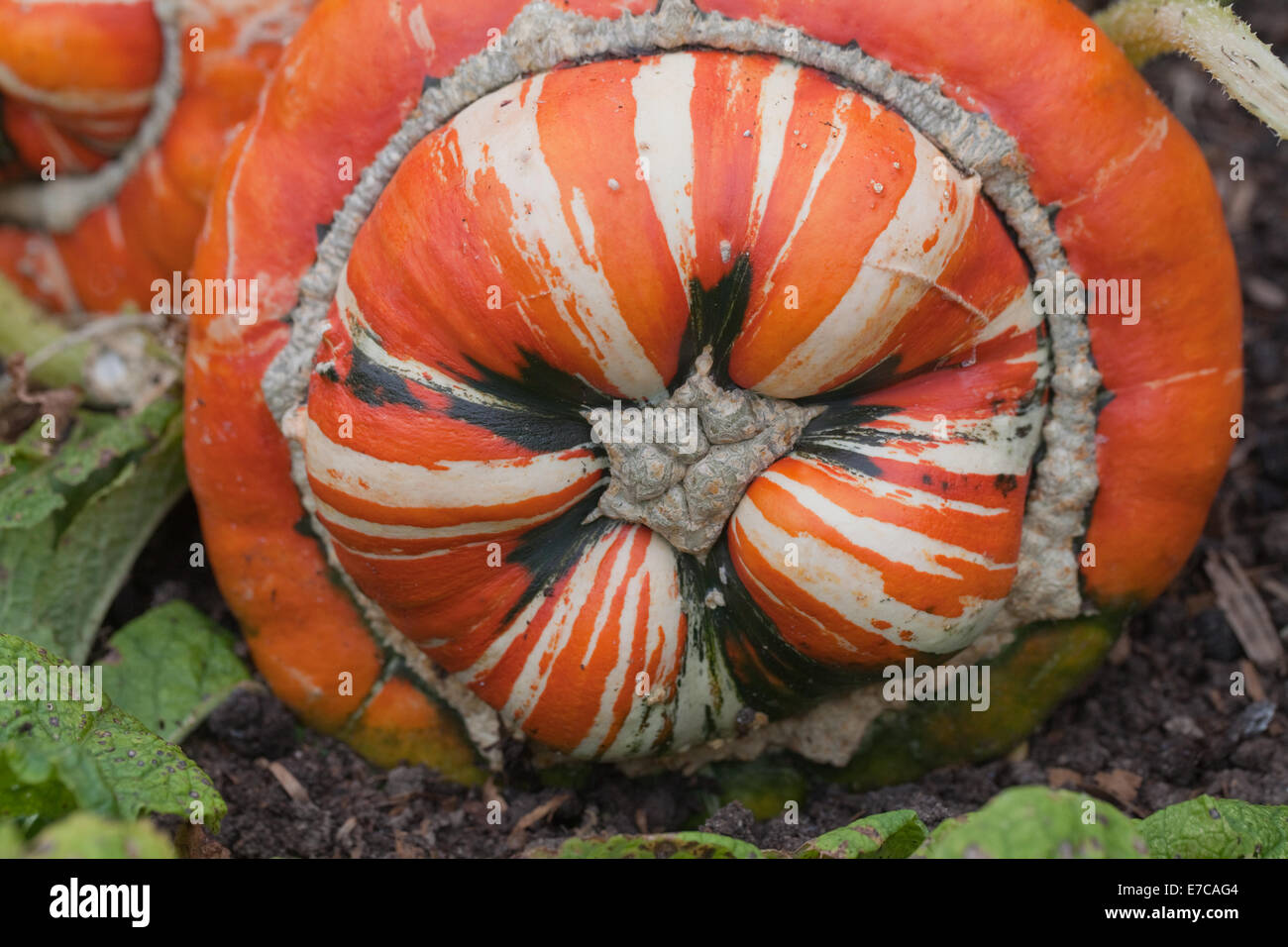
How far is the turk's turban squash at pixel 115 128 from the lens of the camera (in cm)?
288

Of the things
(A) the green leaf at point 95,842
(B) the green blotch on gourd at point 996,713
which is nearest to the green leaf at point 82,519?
(A) the green leaf at point 95,842

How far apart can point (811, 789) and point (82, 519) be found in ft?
5.78

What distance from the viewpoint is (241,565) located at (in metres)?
2.54

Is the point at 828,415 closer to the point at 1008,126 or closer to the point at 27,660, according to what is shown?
the point at 1008,126

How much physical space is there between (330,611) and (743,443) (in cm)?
100

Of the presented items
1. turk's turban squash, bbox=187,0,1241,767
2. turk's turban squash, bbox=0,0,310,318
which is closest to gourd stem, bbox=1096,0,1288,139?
turk's turban squash, bbox=187,0,1241,767

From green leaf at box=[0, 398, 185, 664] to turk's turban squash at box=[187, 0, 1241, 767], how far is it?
1.27 feet

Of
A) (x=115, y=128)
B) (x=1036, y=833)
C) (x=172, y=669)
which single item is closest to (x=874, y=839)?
(x=1036, y=833)

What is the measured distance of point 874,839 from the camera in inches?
77.0

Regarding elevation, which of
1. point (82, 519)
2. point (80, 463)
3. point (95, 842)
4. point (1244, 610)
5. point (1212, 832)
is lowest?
point (1212, 832)

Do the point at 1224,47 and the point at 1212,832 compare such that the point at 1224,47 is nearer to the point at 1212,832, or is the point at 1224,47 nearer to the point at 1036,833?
the point at 1212,832

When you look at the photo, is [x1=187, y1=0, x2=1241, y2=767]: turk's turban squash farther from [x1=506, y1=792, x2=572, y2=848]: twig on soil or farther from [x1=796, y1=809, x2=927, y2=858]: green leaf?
[x1=796, y1=809, x2=927, y2=858]: green leaf

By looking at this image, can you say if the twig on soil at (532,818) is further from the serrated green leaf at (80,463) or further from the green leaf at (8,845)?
the serrated green leaf at (80,463)
